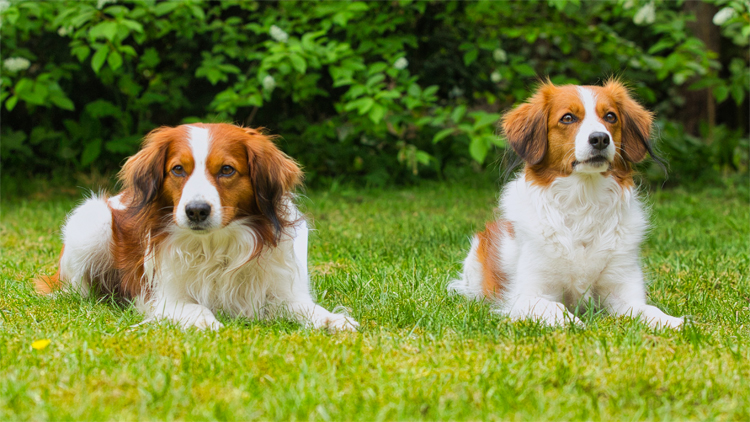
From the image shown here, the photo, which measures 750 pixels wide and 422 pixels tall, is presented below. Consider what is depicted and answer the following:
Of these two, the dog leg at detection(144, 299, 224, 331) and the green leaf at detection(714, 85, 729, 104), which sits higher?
the green leaf at detection(714, 85, 729, 104)

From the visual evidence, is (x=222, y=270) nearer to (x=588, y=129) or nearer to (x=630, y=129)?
(x=588, y=129)

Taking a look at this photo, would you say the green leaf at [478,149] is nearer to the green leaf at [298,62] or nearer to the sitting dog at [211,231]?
the green leaf at [298,62]

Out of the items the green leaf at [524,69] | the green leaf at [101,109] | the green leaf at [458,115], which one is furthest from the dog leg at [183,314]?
the green leaf at [524,69]

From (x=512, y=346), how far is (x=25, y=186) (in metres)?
6.77

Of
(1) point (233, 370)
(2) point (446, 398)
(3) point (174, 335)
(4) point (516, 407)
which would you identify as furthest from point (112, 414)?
(4) point (516, 407)

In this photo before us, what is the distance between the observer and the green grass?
2.00 m

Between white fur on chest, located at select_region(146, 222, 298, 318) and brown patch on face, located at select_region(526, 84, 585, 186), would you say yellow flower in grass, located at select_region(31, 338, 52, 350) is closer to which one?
white fur on chest, located at select_region(146, 222, 298, 318)

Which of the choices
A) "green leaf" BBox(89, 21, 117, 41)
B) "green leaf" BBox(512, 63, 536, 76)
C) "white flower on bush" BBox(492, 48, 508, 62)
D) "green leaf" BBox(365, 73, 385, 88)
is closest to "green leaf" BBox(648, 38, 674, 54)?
"green leaf" BBox(512, 63, 536, 76)

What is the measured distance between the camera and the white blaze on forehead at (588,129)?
3.05 metres

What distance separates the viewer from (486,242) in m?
3.79

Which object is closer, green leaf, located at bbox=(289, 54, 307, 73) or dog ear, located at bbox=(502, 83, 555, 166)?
dog ear, located at bbox=(502, 83, 555, 166)

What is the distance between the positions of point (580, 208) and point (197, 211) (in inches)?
68.4

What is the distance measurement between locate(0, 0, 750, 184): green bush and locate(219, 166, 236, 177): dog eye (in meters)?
3.37

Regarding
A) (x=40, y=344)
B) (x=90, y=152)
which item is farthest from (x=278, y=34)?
(x=40, y=344)
